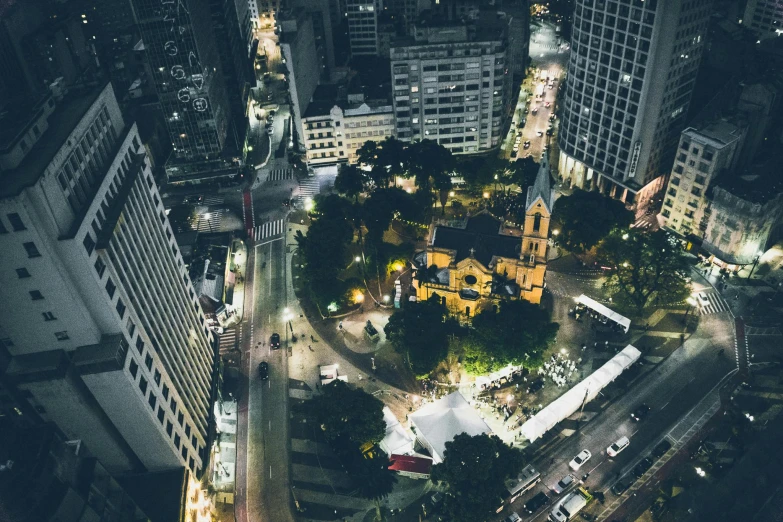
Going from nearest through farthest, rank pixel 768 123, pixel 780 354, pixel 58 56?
pixel 780 354 < pixel 768 123 < pixel 58 56

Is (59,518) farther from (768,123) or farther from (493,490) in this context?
(768,123)

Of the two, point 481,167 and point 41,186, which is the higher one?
point 41,186

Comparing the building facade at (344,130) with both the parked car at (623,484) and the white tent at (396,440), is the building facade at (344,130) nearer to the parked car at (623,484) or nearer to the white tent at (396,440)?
the white tent at (396,440)

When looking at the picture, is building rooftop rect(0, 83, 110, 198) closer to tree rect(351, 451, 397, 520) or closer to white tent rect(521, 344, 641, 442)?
tree rect(351, 451, 397, 520)

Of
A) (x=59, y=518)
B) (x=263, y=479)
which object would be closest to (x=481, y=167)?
(x=263, y=479)

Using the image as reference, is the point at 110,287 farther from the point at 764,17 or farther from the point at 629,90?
the point at 764,17

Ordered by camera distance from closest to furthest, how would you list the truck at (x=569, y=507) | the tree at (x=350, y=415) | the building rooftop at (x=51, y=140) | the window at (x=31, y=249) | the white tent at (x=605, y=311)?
the building rooftop at (x=51, y=140)
the window at (x=31, y=249)
the truck at (x=569, y=507)
the tree at (x=350, y=415)
the white tent at (x=605, y=311)

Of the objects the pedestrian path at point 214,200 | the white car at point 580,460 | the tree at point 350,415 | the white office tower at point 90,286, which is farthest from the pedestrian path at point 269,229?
the white car at point 580,460

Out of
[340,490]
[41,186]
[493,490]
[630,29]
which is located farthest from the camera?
[630,29]
